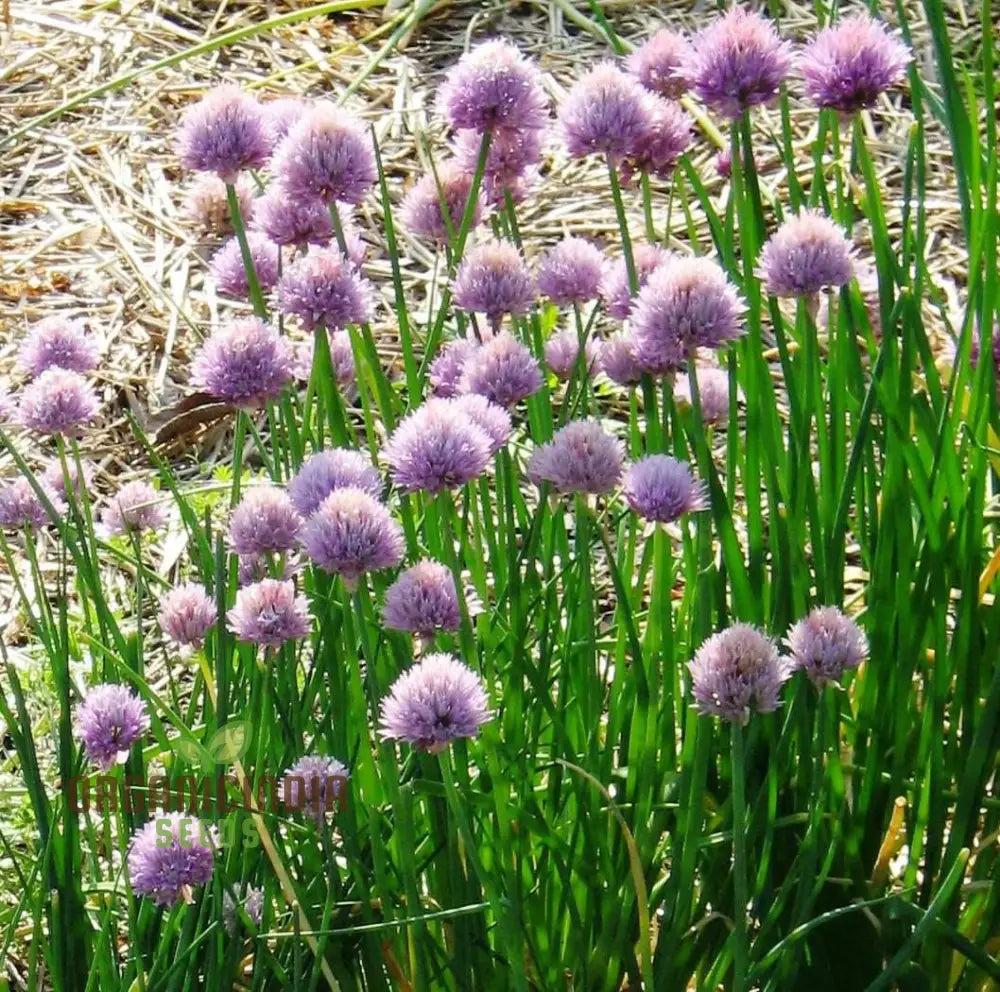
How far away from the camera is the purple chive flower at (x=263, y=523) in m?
1.21

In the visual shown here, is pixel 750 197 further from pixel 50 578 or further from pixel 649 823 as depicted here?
pixel 50 578

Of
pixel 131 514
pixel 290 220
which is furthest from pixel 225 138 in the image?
pixel 131 514

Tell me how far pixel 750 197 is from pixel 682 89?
20cm

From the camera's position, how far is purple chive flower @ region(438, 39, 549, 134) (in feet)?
4.40

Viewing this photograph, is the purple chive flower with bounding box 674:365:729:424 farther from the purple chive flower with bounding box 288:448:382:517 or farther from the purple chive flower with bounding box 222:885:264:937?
the purple chive flower with bounding box 222:885:264:937

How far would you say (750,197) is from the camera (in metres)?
1.33

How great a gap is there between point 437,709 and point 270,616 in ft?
0.66

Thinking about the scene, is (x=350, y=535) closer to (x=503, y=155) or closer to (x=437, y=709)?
(x=437, y=709)

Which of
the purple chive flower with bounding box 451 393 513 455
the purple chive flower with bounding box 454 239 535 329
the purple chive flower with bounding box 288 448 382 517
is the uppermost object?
the purple chive flower with bounding box 454 239 535 329

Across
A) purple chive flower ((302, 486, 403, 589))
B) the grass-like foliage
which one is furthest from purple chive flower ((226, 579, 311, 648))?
purple chive flower ((302, 486, 403, 589))

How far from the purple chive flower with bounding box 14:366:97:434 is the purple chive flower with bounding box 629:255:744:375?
0.56 m

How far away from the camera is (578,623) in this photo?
1464 mm

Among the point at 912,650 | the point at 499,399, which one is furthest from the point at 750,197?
the point at 912,650

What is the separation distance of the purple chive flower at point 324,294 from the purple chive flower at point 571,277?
18cm
